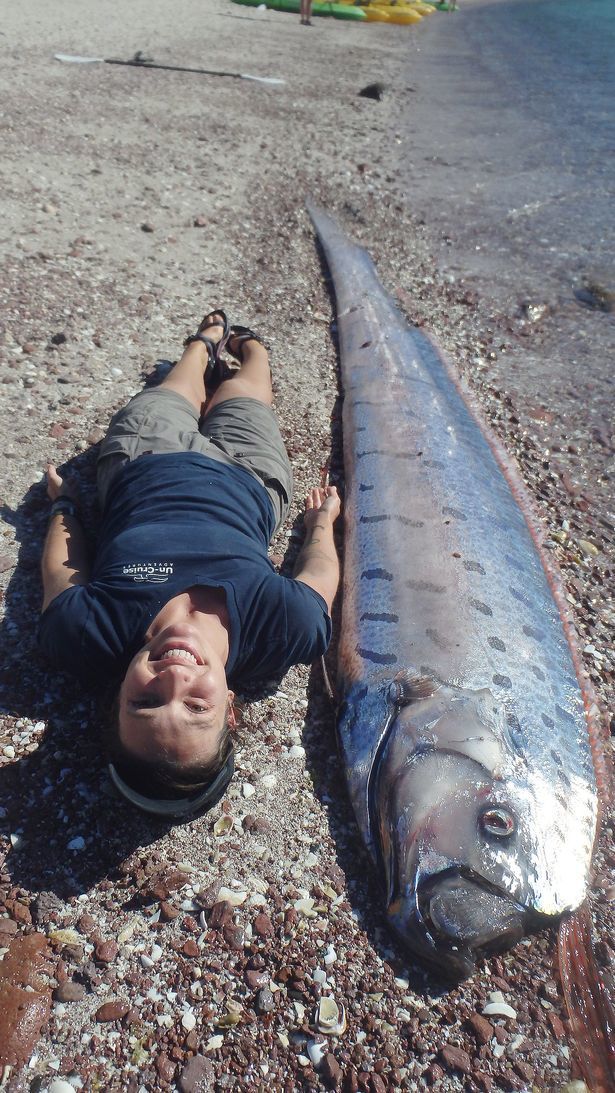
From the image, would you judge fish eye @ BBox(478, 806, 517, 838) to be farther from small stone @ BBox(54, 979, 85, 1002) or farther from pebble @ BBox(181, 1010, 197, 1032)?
small stone @ BBox(54, 979, 85, 1002)

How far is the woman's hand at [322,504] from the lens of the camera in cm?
343

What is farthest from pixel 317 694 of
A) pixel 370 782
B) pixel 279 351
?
pixel 279 351

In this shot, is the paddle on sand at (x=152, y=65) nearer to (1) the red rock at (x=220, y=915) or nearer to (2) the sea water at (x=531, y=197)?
(2) the sea water at (x=531, y=197)

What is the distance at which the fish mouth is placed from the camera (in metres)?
2.13

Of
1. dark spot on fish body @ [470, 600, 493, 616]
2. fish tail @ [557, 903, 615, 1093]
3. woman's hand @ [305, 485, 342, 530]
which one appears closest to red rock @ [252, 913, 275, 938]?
fish tail @ [557, 903, 615, 1093]

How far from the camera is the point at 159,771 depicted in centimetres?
219

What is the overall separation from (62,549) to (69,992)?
1.52m

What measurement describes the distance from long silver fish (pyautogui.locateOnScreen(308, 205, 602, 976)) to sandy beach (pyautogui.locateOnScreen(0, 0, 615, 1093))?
152 mm

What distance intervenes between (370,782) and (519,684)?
0.67 metres

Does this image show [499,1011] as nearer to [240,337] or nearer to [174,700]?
[174,700]

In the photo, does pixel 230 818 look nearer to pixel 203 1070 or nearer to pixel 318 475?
pixel 203 1070

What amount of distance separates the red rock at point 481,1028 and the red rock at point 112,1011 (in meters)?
0.95

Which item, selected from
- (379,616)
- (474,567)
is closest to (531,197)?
(474,567)

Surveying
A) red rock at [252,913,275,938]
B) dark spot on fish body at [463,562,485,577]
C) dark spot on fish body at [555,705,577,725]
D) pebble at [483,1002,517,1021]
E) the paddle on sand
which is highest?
the paddle on sand
